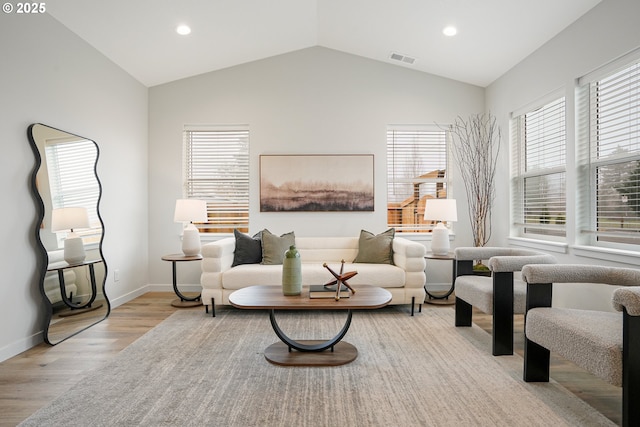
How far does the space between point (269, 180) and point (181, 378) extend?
9.37ft

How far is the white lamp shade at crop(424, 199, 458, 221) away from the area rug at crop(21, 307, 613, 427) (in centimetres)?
146

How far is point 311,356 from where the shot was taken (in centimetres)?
257

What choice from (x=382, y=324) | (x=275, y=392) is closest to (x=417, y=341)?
(x=382, y=324)

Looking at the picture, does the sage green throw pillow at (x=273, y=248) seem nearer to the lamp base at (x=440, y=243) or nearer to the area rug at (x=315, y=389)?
the area rug at (x=315, y=389)

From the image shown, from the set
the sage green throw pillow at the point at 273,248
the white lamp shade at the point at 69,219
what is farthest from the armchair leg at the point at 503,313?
the white lamp shade at the point at 69,219

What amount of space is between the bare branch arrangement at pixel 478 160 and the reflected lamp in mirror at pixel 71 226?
4198 mm

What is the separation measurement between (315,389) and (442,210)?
273cm

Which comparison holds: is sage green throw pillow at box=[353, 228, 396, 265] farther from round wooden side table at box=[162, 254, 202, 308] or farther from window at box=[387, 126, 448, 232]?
round wooden side table at box=[162, 254, 202, 308]

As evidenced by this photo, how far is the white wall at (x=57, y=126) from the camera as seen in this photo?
2701 millimetres

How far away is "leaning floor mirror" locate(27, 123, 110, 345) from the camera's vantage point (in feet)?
9.65

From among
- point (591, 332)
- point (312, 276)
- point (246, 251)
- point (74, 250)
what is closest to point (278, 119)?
point (246, 251)

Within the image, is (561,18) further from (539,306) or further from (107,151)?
(107,151)

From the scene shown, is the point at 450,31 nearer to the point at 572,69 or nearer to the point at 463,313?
the point at 572,69

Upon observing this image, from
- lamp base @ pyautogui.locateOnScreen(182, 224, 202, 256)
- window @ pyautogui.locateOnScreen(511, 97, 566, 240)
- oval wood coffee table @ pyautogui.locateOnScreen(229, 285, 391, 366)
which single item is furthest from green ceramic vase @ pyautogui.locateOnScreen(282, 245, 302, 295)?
window @ pyautogui.locateOnScreen(511, 97, 566, 240)
